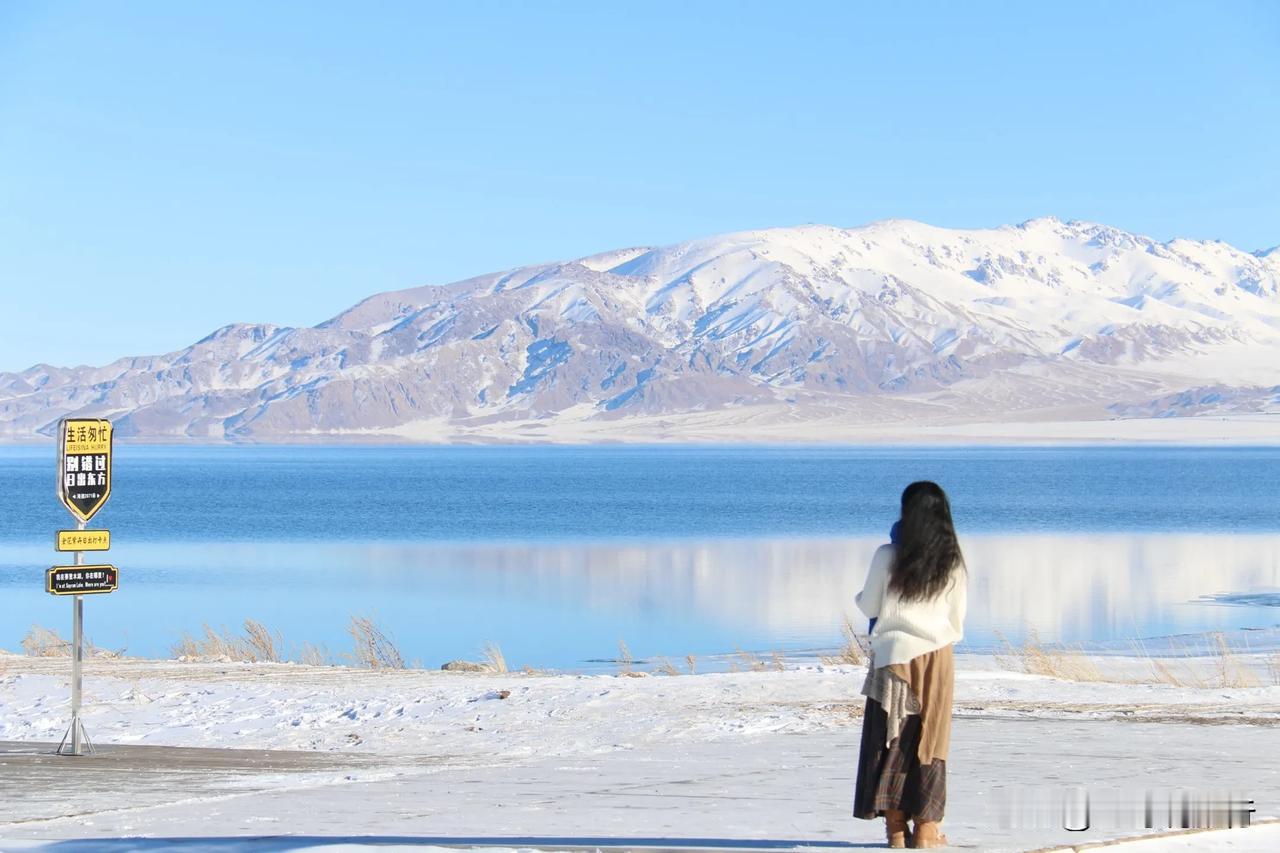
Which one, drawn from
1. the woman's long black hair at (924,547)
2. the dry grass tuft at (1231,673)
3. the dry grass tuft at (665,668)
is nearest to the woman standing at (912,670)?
the woman's long black hair at (924,547)

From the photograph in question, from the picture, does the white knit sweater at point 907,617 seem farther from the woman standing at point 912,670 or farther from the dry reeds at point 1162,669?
the dry reeds at point 1162,669

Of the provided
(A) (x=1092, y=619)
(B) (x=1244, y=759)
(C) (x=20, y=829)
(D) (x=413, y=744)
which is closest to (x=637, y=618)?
(A) (x=1092, y=619)

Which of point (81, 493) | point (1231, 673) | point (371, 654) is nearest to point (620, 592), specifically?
point (371, 654)

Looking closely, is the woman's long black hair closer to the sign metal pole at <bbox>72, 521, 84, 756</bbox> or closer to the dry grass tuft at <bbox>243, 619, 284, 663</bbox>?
the sign metal pole at <bbox>72, 521, 84, 756</bbox>

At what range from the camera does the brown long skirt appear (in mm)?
7441

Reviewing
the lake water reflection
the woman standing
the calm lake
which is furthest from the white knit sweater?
the calm lake

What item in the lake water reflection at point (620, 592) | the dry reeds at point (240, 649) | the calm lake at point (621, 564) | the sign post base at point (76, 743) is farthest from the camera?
the calm lake at point (621, 564)

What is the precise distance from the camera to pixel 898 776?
24.6ft

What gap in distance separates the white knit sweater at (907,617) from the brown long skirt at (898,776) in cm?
28

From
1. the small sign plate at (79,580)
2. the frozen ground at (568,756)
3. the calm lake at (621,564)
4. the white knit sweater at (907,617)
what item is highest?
the white knit sweater at (907,617)

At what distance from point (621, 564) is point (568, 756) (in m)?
38.1

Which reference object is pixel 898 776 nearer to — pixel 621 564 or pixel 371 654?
pixel 371 654

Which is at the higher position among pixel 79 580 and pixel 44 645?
pixel 79 580

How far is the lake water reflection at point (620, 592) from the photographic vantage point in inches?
1252
